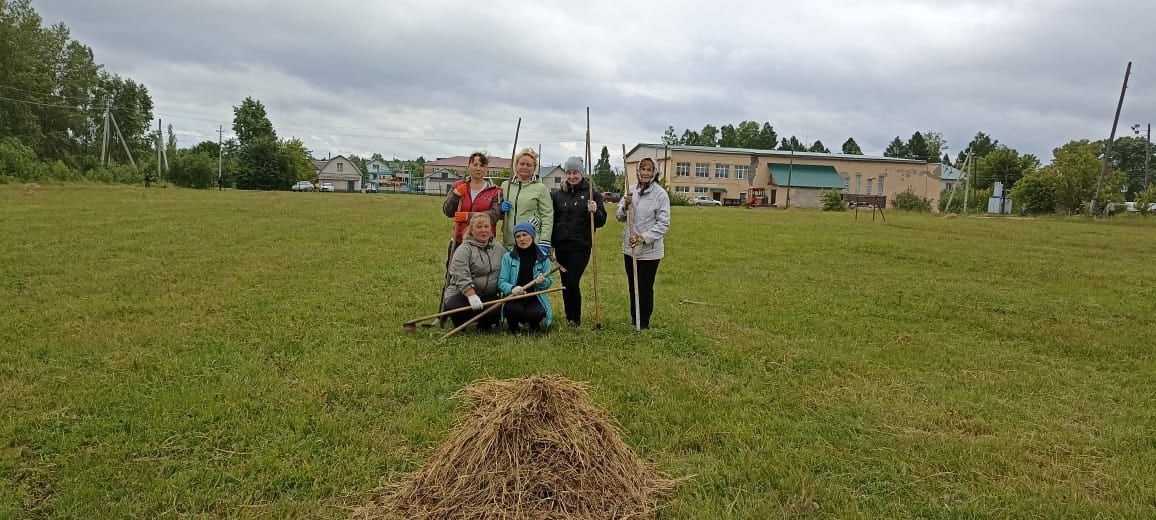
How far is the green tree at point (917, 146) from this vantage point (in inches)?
4491

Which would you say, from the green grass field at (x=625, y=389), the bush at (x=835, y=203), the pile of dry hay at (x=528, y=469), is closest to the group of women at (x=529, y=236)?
the green grass field at (x=625, y=389)

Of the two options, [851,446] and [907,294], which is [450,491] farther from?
[907,294]

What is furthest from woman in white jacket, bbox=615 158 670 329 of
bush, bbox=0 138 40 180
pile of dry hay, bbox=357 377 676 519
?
bush, bbox=0 138 40 180

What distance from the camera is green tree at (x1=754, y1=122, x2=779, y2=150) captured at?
112 metres

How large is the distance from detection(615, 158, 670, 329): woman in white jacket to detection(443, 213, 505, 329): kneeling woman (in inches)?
53.9

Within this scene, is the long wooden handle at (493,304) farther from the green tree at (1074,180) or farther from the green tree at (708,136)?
the green tree at (708,136)

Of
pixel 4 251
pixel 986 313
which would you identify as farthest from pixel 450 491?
pixel 4 251

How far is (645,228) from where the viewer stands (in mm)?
6754

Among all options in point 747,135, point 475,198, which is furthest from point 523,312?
point 747,135

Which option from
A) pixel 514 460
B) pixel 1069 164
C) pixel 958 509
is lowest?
pixel 958 509

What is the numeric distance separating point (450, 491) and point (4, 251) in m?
11.9

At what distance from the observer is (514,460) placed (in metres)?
3.04

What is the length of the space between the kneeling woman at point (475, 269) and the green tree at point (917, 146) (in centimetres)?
12242

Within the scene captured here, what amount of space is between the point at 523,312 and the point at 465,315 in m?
0.57
